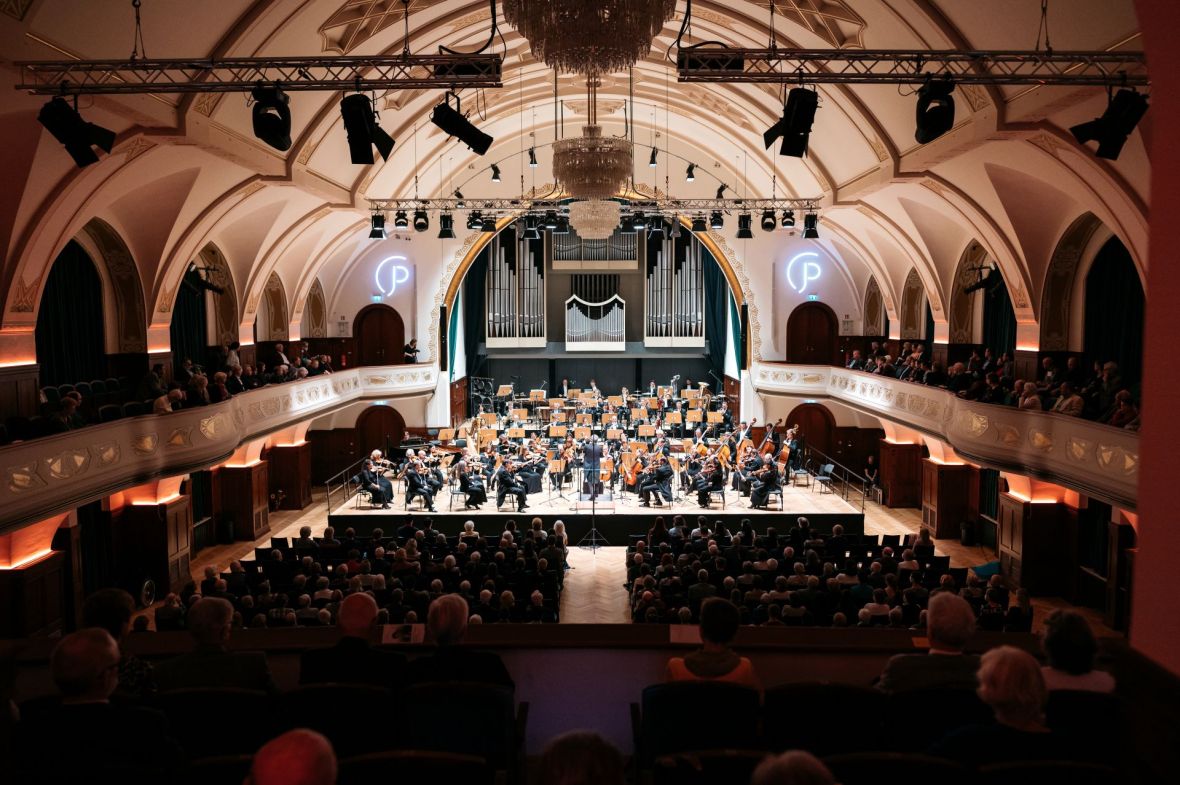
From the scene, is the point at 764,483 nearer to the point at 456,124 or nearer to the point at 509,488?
the point at 509,488

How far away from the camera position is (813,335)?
79.3 feet

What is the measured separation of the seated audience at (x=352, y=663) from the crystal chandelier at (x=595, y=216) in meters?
12.3

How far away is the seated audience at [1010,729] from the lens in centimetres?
263

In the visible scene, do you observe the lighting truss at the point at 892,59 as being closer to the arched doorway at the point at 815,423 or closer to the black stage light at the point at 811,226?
the black stage light at the point at 811,226

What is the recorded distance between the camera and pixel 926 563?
11.6m

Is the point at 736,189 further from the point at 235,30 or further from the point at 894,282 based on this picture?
the point at 235,30

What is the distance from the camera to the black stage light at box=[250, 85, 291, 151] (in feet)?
25.3

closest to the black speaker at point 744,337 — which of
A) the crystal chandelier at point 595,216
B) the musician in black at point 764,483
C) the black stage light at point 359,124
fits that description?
the musician in black at point 764,483

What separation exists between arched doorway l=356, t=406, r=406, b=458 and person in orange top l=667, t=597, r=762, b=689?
21.3m

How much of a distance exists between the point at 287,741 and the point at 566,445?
644 inches

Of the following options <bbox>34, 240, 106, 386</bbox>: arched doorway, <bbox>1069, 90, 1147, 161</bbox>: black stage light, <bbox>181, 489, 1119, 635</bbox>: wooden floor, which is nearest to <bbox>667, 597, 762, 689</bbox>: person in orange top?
<bbox>181, 489, 1119, 635</bbox>: wooden floor

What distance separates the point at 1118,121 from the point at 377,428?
20.0 meters

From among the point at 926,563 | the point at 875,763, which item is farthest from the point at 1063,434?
the point at 875,763

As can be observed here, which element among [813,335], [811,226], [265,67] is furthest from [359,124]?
[813,335]
